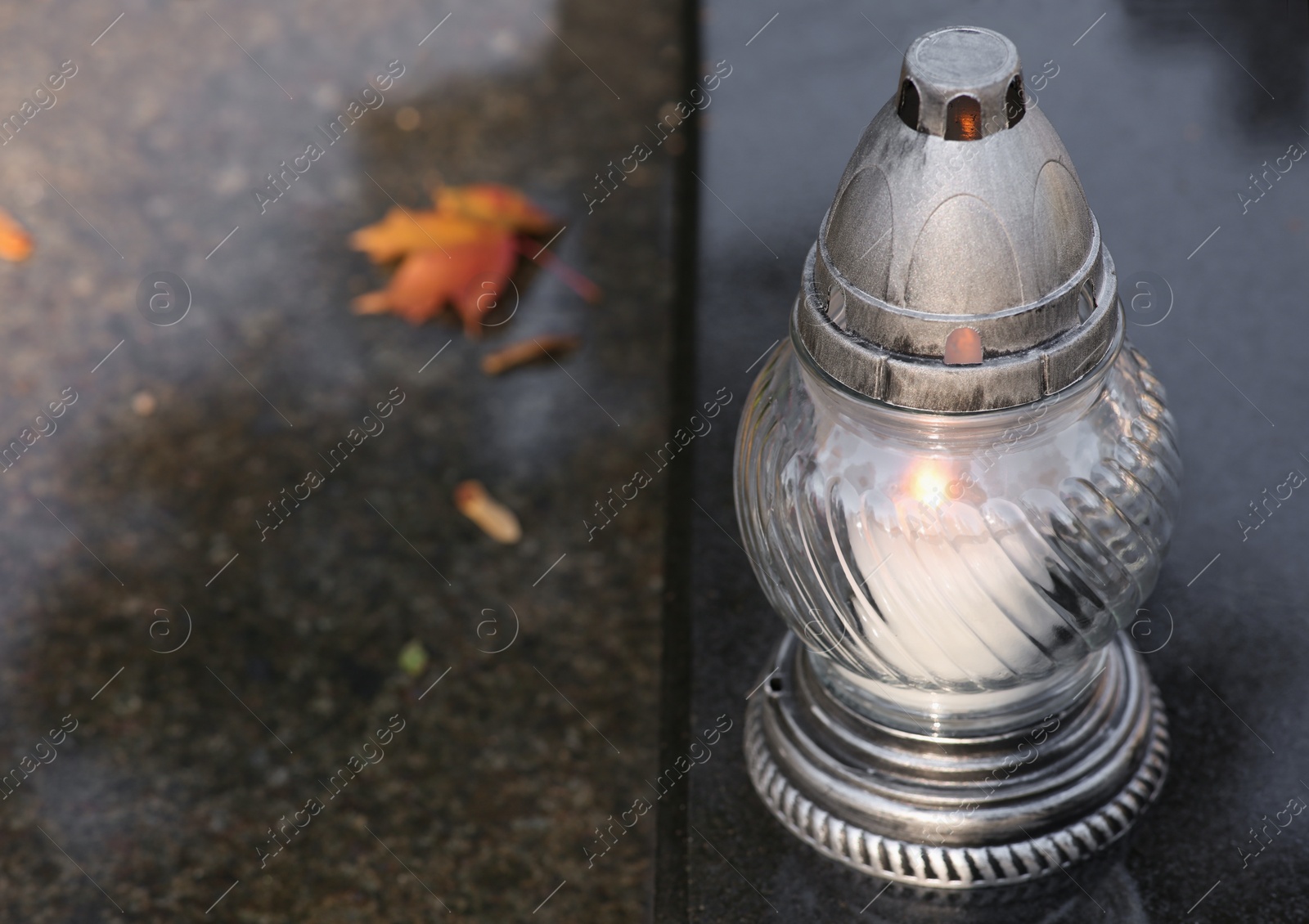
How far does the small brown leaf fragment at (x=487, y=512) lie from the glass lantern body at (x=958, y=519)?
54.6 inches

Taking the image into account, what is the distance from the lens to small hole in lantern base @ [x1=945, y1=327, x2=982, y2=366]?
135 centimetres

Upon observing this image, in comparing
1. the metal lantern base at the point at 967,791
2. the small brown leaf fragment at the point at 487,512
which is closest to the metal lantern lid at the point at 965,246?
the metal lantern base at the point at 967,791

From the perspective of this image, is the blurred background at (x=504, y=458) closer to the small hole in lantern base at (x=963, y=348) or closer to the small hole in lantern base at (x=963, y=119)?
the small hole in lantern base at (x=963, y=348)

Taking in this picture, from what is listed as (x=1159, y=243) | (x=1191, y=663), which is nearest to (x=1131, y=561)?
(x=1191, y=663)

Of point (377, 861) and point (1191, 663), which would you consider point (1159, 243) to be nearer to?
point (1191, 663)

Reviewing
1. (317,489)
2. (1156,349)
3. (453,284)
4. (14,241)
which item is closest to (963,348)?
(1156,349)

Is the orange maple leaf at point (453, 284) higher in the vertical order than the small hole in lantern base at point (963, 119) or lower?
lower

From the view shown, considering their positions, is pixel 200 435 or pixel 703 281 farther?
pixel 200 435

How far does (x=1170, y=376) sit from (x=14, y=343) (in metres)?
2.83

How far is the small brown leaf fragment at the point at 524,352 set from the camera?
334 cm

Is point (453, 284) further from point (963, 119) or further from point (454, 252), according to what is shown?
point (963, 119)

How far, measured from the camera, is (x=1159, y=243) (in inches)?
107

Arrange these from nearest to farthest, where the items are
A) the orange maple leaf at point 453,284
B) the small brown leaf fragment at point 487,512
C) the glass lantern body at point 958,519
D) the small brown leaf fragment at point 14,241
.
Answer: the glass lantern body at point 958,519 → the small brown leaf fragment at point 487,512 → the orange maple leaf at point 453,284 → the small brown leaf fragment at point 14,241

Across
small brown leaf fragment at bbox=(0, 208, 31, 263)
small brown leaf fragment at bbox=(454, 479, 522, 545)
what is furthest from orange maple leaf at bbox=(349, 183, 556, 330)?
small brown leaf fragment at bbox=(0, 208, 31, 263)
